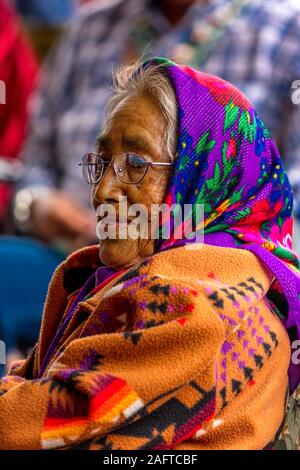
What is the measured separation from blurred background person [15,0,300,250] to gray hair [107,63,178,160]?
1.00 m

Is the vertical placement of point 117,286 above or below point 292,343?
above

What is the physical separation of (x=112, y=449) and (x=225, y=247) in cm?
40

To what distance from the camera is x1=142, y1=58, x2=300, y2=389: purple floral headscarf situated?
5.47 ft

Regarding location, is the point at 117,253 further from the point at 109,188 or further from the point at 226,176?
the point at 226,176

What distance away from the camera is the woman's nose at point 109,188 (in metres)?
1.70

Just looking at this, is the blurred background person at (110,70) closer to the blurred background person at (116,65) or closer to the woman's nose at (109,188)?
the blurred background person at (116,65)

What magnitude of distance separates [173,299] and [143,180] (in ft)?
0.98

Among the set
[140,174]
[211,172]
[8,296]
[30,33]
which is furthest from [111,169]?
[30,33]

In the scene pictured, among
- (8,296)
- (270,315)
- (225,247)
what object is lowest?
(8,296)

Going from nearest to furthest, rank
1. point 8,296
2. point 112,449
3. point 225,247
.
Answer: point 112,449
point 225,247
point 8,296

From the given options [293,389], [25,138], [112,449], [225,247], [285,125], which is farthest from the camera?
[25,138]

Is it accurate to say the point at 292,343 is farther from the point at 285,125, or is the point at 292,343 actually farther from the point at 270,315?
the point at 285,125

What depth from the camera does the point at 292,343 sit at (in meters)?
1.73

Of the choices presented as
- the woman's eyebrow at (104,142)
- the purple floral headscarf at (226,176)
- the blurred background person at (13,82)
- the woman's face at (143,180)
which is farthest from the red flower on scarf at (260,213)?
the blurred background person at (13,82)
